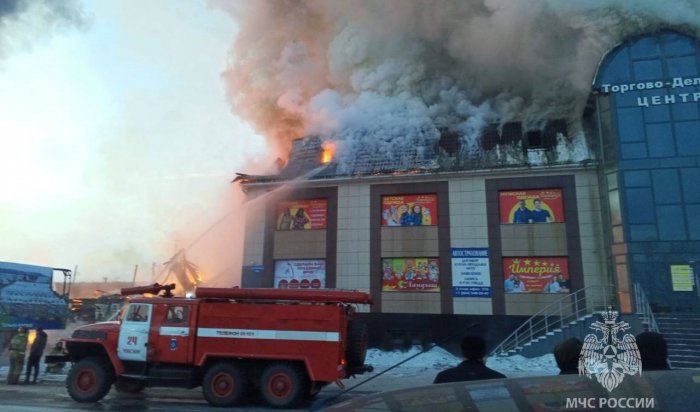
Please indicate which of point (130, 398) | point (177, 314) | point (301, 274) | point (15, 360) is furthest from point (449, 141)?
point (15, 360)

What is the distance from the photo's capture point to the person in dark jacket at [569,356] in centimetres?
398

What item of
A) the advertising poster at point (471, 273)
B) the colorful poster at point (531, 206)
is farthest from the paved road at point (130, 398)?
the colorful poster at point (531, 206)

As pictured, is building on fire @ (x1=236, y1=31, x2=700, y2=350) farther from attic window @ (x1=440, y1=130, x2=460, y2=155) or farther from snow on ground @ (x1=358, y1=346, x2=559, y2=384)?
A: snow on ground @ (x1=358, y1=346, x2=559, y2=384)

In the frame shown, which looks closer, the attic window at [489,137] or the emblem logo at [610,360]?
the emblem logo at [610,360]

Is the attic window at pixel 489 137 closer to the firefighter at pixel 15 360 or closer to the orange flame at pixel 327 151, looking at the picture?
the orange flame at pixel 327 151

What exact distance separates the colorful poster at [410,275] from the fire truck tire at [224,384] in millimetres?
10500

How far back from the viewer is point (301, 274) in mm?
20781

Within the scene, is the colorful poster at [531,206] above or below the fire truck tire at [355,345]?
above

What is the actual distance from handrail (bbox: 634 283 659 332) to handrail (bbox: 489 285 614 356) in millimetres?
1138

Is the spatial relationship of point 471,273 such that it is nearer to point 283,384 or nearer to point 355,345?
point 355,345

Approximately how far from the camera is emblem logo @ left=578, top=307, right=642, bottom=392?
1.94 meters

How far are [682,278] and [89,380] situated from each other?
18.0 m

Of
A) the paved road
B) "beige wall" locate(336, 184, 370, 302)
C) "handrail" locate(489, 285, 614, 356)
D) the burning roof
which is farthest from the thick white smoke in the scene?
the paved road

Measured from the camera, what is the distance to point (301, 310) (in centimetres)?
1021
